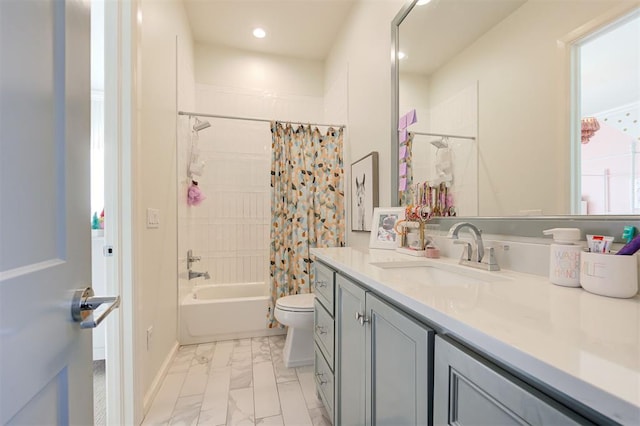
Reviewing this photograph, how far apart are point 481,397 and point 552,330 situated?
0.55 ft

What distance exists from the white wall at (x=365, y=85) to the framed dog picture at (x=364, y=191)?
0.17 feet

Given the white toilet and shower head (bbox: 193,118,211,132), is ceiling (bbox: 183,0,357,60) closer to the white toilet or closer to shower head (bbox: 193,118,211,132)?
shower head (bbox: 193,118,211,132)

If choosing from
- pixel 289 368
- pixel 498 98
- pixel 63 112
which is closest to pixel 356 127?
pixel 498 98

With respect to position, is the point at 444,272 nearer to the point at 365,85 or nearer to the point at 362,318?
the point at 362,318

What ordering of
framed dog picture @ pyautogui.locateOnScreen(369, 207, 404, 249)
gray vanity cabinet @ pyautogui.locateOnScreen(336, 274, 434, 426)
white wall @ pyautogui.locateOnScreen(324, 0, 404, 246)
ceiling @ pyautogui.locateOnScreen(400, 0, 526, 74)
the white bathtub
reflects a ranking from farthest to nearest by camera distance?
the white bathtub
white wall @ pyautogui.locateOnScreen(324, 0, 404, 246)
framed dog picture @ pyautogui.locateOnScreen(369, 207, 404, 249)
ceiling @ pyautogui.locateOnScreen(400, 0, 526, 74)
gray vanity cabinet @ pyautogui.locateOnScreen(336, 274, 434, 426)

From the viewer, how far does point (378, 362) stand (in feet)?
A: 2.88

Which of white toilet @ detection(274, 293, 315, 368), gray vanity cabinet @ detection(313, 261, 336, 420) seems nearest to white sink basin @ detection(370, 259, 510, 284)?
gray vanity cabinet @ detection(313, 261, 336, 420)

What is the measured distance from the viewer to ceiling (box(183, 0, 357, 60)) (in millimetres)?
2445

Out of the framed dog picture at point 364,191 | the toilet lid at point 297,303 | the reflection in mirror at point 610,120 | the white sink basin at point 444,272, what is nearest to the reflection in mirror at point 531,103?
the reflection in mirror at point 610,120

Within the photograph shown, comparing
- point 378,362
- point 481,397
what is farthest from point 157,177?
point 481,397

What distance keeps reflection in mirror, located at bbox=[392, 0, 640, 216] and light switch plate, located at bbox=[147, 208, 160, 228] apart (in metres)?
1.59

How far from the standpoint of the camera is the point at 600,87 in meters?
0.79

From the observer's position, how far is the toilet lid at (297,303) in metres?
1.99

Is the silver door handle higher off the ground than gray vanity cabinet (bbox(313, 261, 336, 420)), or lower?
higher
